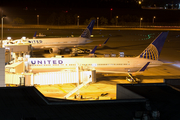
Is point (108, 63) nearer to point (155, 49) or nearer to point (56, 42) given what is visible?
point (155, 49)

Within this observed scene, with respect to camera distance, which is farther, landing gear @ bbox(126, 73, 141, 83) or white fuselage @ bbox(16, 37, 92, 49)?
white fuselage @ bbox(16, 37, 92, 49)

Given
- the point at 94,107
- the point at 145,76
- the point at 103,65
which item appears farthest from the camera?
the point at 145,76

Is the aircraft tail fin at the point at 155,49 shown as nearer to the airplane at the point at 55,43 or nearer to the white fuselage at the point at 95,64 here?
the white fuselage at the point at 95,64

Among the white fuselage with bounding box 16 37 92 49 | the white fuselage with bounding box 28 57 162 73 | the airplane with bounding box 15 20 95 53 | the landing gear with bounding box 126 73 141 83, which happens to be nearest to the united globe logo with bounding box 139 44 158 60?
the white fuselage with bounding box 28 57 162 73

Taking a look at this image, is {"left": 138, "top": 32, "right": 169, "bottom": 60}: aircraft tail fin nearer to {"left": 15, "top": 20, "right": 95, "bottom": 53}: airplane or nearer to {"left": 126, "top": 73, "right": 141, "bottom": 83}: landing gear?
{"left": 126, "top": 73, "right": 141, "bottom": 83}: landing gear

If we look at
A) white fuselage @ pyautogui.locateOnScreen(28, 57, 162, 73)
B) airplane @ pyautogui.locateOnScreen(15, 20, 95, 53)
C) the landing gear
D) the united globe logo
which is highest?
airplane @ pyautogui.locateOnScreen(15, 20, 95, 53)

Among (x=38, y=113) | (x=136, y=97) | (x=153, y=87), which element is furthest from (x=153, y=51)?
(x=38, y=113)

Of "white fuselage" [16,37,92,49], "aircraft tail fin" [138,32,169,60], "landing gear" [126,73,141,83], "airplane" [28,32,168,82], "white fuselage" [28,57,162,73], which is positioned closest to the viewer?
"white fuselage" [28,57,162,73]

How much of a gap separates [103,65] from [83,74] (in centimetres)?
966

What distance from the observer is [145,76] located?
4847 centimetres

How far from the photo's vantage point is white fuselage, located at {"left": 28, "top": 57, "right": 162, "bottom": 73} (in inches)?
1670

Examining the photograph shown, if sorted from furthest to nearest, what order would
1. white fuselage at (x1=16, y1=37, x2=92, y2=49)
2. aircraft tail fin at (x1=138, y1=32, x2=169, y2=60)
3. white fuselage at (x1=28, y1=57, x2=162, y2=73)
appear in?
white fuselage at (x1=16, y1=37, x2=92, y2=49), aircraft tail fin at (x1=138, y1=32, x2=169, y2=60), white fuselage at (x1=28, y1=57, x2=162, y2=73)

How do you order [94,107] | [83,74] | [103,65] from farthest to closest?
1. [103,65]
2. [83,74]
3. [94,107]

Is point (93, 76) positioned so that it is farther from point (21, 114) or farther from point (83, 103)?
point (21, 114)
